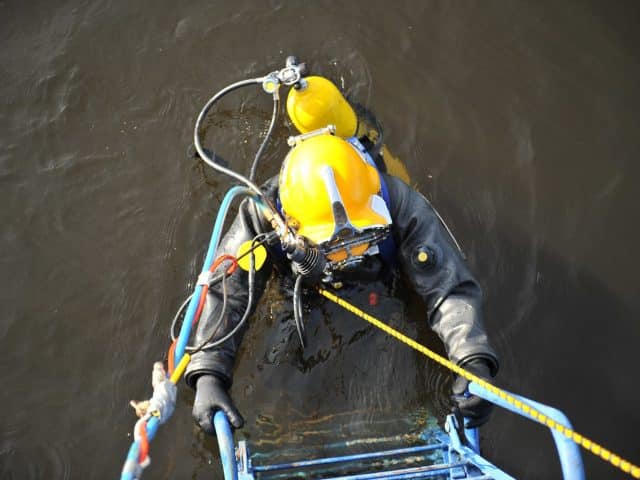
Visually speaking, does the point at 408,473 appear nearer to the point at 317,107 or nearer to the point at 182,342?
the point at 182,342

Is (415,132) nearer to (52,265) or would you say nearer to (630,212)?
(630,212)

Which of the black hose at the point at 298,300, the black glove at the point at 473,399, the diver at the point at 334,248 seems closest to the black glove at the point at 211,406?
the diver at the point at 334,248

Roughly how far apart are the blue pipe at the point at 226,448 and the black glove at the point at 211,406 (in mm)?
103

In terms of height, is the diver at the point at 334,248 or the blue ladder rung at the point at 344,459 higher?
the diver at the point at 334,248

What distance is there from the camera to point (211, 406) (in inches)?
119

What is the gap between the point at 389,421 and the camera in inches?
148

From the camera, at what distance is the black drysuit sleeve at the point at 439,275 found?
318 cm

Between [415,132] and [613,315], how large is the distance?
5.88ft

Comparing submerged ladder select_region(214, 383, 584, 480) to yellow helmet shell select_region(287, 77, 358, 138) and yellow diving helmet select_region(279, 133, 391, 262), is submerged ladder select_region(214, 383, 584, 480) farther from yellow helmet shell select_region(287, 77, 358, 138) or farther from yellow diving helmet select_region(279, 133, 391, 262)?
yellow helmet shell select_region(287, 77, 358, 138)

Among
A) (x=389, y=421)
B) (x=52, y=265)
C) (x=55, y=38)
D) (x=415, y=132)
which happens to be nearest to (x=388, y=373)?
(x=389, y=421)

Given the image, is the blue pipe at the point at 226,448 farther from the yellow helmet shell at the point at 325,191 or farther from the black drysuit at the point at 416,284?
the yellow helmet shell at the point at 325,191

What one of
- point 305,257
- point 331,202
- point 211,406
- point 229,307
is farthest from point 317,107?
point 211,406

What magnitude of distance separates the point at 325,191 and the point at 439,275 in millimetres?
790

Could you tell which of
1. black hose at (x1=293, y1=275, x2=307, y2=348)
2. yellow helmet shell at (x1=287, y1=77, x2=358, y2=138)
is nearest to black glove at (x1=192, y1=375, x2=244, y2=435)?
black hose at (x1=293, y1=275, x2=307, y2=348)
